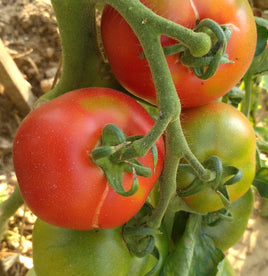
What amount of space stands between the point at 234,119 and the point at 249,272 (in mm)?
1239

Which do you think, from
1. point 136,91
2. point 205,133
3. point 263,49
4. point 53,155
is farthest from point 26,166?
point 263,49

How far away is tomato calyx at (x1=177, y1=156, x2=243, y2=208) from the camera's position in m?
0.54

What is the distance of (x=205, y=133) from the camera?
2.08ft

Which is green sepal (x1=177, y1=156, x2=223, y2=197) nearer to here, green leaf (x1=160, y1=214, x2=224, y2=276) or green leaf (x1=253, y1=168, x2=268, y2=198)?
green leaf (x1=160, y1=214, x2=224, y2=276)

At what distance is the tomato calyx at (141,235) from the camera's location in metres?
0.62

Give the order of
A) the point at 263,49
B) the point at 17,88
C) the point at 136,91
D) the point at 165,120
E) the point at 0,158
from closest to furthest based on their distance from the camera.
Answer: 1. the point at 165,120
2. the point at 136,91
3. the point at 263,49
4. the point at 17,88
5. the point at 0,158

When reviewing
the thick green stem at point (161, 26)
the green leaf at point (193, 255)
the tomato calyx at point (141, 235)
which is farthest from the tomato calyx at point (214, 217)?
the thick green stem at point (161, 26)

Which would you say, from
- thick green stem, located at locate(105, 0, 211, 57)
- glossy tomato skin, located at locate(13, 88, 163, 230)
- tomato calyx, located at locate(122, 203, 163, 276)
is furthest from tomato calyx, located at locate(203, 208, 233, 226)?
thick green stem, located at locate(105, 0, 211, 57)

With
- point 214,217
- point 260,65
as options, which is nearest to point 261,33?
point 260,65

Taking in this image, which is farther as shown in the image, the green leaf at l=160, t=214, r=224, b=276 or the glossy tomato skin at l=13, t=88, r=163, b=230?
the green leaf at l=160, t=214, r=224, b=276

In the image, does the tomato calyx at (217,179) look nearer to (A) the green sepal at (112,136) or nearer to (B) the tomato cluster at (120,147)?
(B) the tomato cluster at (120,147)

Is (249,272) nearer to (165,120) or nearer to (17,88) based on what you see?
(17,88)

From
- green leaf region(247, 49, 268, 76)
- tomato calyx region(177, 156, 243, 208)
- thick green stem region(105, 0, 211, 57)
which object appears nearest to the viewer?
thick green stem region(105, 0, 211, 57)

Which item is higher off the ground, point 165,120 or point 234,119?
point 165,120
